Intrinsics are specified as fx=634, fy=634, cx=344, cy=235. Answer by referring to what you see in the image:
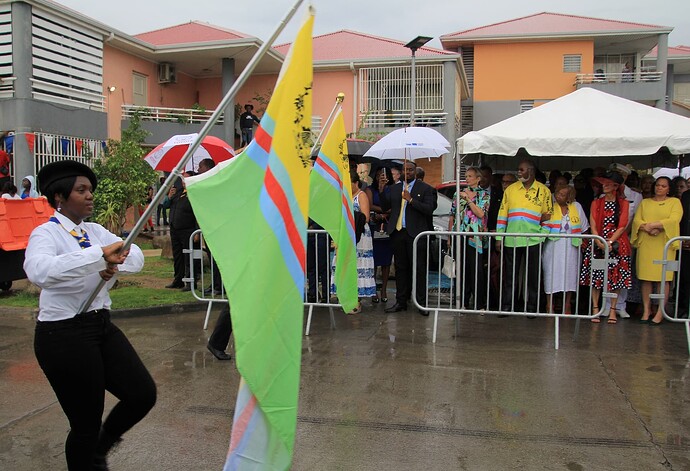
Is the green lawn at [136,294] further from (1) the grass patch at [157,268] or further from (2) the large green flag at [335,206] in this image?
(2) the large green flag at [335,206]

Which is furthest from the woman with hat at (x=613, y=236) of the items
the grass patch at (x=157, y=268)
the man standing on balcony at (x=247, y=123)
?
the man standing on balcony at (x=247, y=123)

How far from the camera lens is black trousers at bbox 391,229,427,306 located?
8.23 metres

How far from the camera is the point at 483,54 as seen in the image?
3045 centimetres

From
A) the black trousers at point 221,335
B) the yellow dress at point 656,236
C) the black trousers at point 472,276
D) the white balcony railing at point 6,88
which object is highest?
the white balcony railing at point 6,88

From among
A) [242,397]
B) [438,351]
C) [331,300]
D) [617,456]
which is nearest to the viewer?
[242,397]

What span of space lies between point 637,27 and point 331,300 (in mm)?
26804

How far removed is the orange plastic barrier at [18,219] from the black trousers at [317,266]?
392 centimetres

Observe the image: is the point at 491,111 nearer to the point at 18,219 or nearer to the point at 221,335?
the point at 18,219

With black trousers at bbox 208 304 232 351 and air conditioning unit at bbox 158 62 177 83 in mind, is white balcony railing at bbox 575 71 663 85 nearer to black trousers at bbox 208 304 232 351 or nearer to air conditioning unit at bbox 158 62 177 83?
air conditioning unit at bbox 158 62 177 83

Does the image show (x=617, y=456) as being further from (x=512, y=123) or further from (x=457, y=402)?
(x=512, y=123)

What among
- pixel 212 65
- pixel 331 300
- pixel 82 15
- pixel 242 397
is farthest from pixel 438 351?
pixel 212 65

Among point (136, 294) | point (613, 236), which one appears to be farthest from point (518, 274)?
point (136, 294)

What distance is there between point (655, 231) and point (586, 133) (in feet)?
5.13

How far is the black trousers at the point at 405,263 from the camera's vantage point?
8.23 meters
